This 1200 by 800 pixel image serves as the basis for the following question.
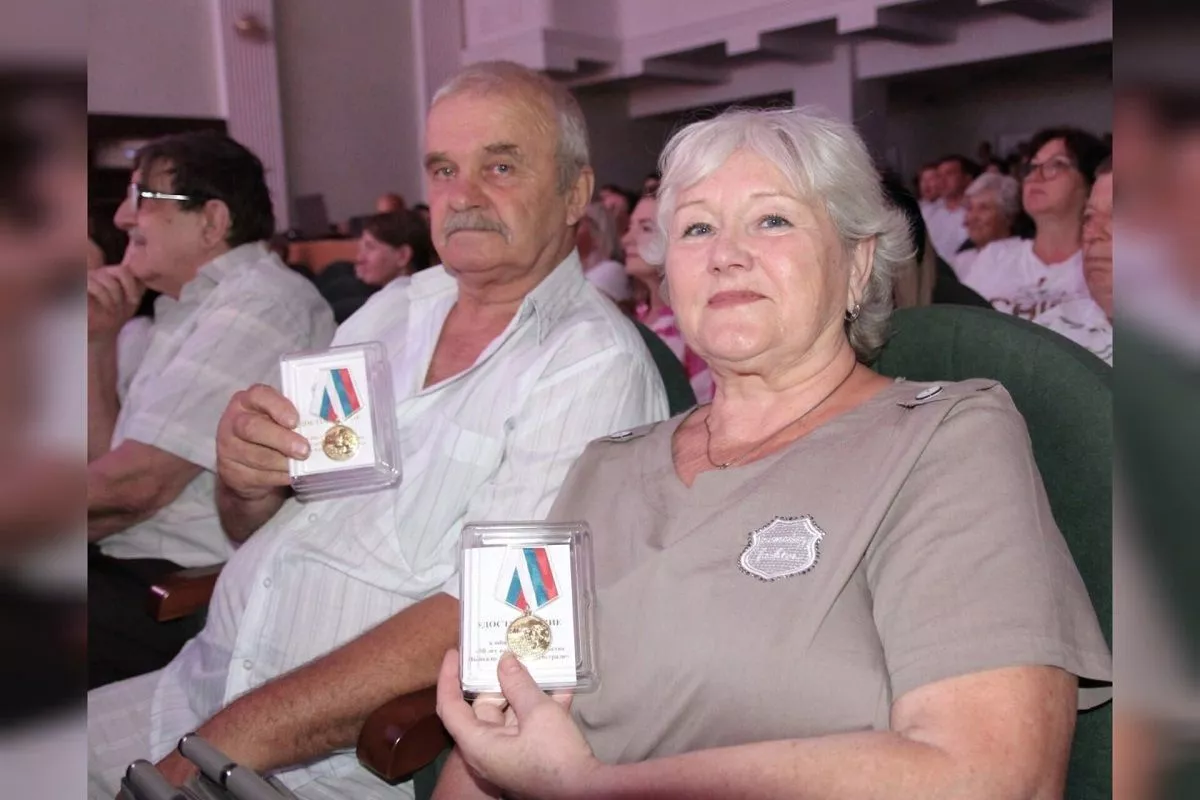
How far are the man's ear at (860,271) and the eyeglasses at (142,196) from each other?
1624mm

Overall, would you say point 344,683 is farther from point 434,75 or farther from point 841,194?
point 434,75

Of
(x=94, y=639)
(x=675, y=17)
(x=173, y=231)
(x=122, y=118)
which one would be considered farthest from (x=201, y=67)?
(x=675, y=17)

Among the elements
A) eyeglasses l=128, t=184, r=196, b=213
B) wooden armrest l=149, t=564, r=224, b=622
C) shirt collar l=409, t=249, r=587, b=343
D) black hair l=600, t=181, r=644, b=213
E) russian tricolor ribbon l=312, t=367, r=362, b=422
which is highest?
black hair l=600, t=181, r=644, b=213

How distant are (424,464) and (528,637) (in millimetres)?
571

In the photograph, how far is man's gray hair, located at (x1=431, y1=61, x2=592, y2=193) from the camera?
1.67 meters

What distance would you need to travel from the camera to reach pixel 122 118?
2.78 m

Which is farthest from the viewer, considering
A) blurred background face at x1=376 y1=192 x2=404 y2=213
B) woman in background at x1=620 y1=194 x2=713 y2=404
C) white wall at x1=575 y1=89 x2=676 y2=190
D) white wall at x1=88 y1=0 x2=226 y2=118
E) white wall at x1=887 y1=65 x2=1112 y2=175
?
white wall at x1=887 y1=65 x2=1112 y2=175

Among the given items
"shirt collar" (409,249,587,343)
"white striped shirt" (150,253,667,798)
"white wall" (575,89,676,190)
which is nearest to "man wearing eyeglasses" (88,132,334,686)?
"white striped shirt" (150,253,667,798)

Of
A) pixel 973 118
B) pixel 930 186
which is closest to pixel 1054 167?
pixel 930 186

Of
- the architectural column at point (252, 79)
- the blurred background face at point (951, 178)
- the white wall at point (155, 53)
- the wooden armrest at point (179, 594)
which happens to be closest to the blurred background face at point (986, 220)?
the blurred background face at point (951, 178)

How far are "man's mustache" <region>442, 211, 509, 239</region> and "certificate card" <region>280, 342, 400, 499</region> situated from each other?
374mm

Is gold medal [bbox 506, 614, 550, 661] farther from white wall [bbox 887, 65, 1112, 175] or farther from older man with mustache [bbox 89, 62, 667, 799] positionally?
white wall [bbox 887, 65, 1112, 175]

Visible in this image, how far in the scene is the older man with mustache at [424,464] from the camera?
141 cm

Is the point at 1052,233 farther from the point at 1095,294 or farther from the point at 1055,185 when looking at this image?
the point at 1095,294
